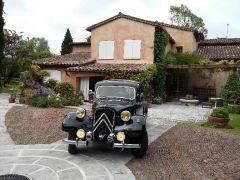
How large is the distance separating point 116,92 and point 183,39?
19.7 metres

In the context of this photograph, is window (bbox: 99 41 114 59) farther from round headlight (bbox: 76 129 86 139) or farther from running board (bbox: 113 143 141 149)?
running board (bbox: 113 143 141 149)

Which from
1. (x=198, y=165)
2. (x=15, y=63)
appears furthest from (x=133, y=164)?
(x=15, y=63)

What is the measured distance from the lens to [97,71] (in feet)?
75.8

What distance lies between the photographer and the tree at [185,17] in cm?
5050

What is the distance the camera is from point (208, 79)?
88.1 feet

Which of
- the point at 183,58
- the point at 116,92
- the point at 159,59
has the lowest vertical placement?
the point at 116,92

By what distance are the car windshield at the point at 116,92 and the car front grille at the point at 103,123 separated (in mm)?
1590

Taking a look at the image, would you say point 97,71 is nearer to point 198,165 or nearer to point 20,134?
point 20,134

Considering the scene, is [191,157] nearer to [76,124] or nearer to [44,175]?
[76,124]

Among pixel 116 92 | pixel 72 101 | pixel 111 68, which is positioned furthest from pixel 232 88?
pixel 116 92

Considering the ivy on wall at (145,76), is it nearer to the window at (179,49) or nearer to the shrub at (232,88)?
the shrub at (232,88)

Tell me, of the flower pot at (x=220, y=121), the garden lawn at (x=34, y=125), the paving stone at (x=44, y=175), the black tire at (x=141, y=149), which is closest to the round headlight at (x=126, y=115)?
the black tire at (x=141, y=149)

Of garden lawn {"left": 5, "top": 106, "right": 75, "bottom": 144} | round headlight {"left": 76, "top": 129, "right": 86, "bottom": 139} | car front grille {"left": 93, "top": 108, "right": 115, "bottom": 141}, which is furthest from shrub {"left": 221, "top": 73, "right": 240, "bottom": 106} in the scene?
round headlight {"left": 76, "top": 129, "right": 86, "bottom": 139}

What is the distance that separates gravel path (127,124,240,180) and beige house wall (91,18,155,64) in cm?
1216
